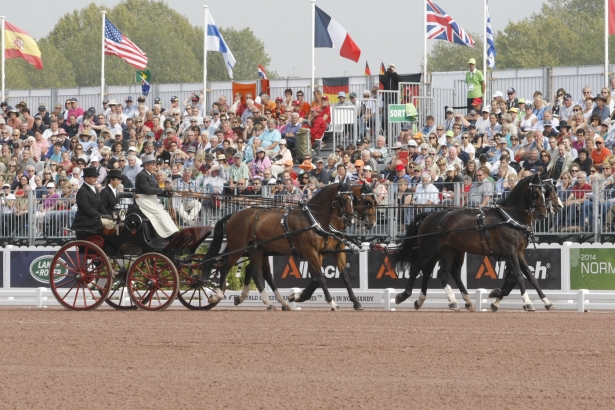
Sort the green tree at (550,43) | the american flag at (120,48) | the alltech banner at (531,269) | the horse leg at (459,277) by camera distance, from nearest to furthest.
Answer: the horse leg at (459,277), the alltech banner at (531,269), the american flag at (120,48), the green tree at (550,43)

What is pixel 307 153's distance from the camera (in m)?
24.4

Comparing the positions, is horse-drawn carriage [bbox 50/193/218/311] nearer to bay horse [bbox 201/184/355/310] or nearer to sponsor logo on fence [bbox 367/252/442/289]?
bay horse [bbox 201/184/355/310]

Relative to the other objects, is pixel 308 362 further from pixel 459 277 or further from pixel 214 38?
pixel 214 38

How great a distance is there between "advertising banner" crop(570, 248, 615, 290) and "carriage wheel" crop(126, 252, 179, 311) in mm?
5948

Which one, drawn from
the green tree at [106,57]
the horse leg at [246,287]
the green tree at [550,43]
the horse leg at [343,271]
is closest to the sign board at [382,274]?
the horse leg at [343,271]

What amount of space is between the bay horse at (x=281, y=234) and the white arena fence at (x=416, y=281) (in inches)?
47.7

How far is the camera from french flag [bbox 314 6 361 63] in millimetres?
27750

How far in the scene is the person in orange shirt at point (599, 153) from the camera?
19594mm

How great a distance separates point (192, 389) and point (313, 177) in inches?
486

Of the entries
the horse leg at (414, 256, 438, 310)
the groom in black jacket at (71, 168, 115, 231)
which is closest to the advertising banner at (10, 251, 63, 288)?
the groom in black jacket at (71, 168, 115, 231)

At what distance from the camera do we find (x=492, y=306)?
1697cm

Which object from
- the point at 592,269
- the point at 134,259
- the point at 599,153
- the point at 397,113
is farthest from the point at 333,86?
the point at 134,259

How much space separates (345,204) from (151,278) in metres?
2.93

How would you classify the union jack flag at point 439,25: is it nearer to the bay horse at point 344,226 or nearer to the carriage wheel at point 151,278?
the bay horse at point 344,226
